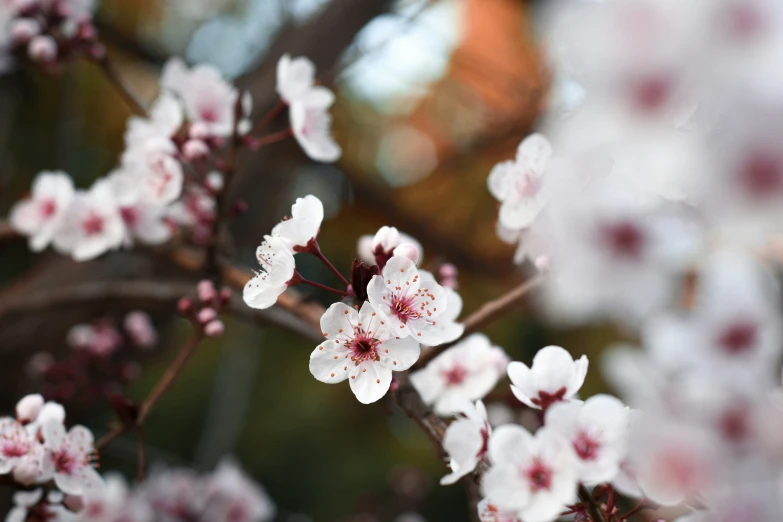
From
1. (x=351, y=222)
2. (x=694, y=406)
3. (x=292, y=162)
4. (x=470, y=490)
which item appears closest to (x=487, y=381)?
(x=470, y=490)

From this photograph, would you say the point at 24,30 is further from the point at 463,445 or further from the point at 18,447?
the point at 463,445

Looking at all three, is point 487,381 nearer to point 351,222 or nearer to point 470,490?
point 470,490

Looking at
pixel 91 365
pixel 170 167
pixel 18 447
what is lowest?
pixel 91 365

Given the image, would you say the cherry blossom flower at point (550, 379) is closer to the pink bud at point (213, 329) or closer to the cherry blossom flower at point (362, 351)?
the cherry blossom flower at point (362, 351)

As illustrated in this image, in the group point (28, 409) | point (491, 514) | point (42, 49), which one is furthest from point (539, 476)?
point (42, 49)

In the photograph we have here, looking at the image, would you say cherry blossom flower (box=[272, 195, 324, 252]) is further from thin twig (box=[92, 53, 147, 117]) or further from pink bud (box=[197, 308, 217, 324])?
thin twig (box=[92, 53, 147, 117])

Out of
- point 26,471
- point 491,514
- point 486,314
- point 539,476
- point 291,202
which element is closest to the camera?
point 539,476
